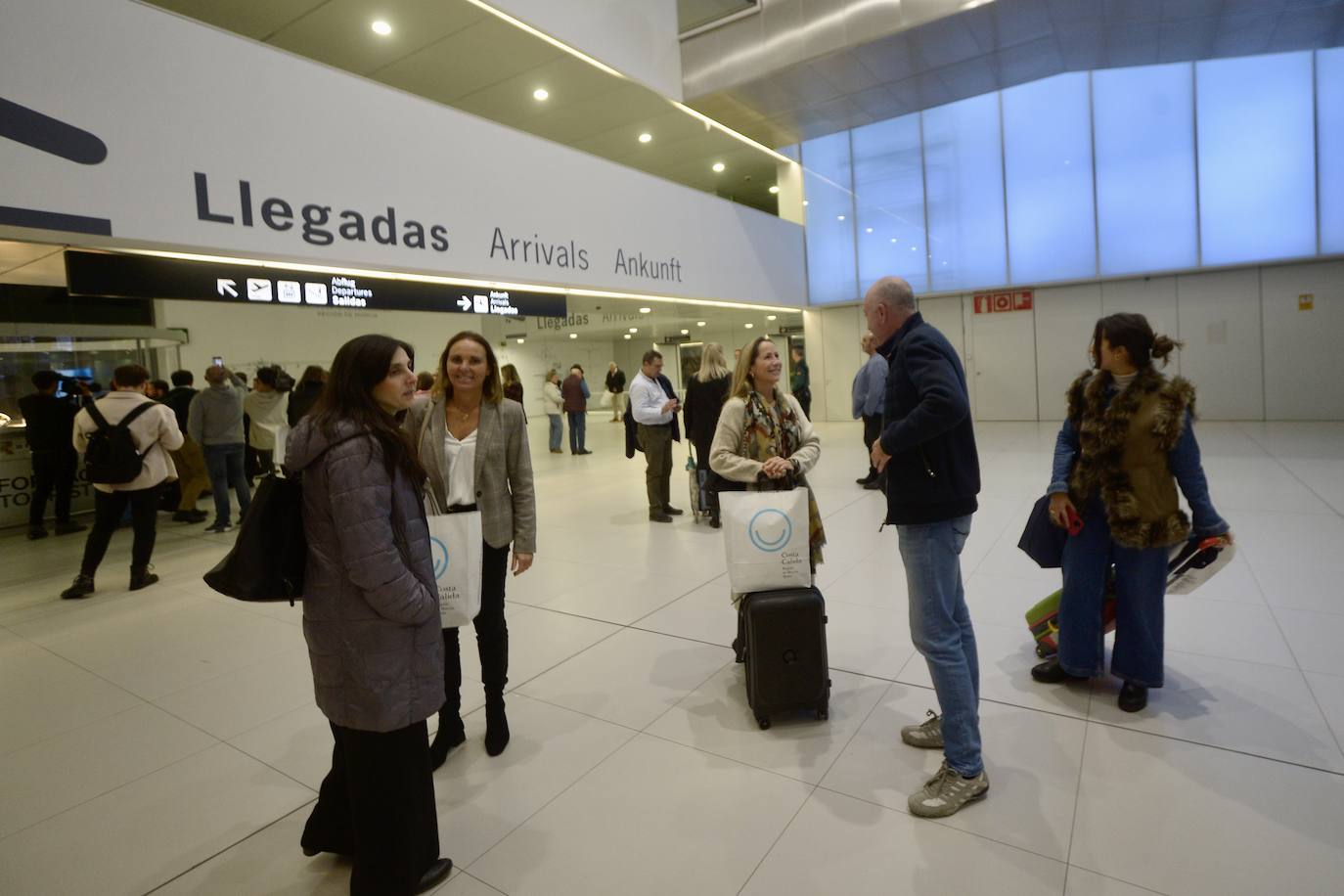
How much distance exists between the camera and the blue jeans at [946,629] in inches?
90.7

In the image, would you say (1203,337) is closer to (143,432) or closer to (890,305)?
(890,305)

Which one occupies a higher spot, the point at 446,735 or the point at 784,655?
the point at 784,655

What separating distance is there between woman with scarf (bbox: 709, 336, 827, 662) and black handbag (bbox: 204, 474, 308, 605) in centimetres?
169

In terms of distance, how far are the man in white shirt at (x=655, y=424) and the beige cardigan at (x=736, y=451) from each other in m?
3.55

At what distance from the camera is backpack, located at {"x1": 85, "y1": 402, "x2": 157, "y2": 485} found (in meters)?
5.16

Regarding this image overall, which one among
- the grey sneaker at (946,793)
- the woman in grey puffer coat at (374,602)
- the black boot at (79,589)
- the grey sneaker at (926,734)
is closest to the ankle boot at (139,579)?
the black boot at (79,589)

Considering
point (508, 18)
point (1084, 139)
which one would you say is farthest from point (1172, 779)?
point (1084, 139)

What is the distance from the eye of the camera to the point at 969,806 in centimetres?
→ 228

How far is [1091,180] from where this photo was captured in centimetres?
1249

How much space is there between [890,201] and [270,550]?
14.8 m

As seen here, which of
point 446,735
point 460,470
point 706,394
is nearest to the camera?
point 460,470

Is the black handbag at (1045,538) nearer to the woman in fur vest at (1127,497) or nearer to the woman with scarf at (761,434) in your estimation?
the woman in fur vest at (1127,497)

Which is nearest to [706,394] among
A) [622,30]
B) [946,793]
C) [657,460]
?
[657,460]

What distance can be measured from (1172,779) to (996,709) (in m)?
0.65
